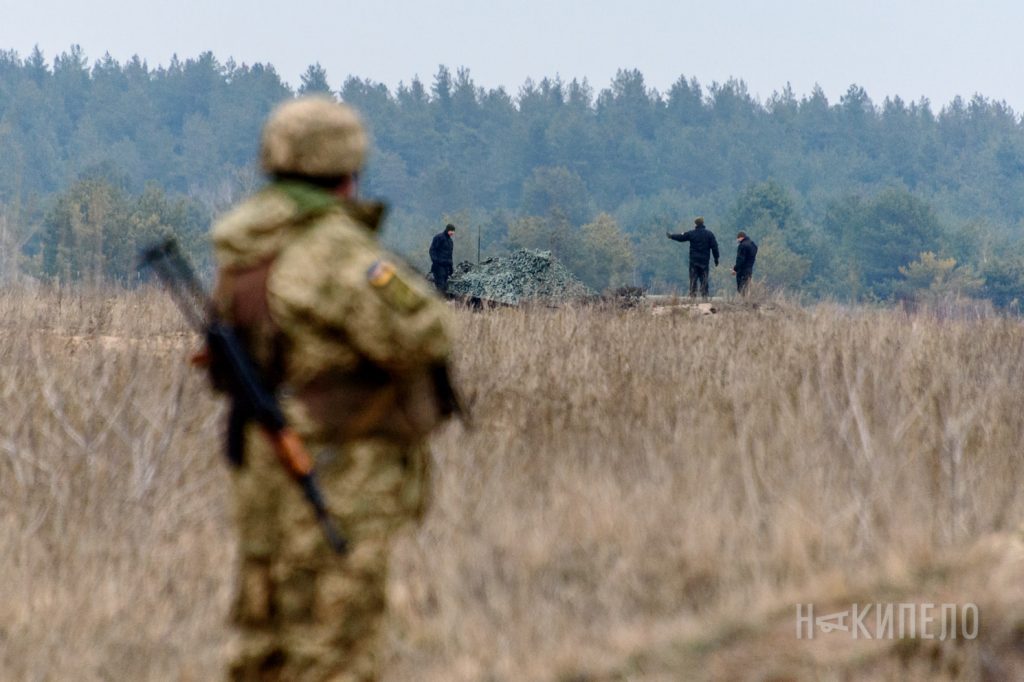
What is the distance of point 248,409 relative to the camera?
350 centimetres

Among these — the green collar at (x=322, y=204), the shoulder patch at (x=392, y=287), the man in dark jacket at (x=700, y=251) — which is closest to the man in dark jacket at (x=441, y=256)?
the man in dark jacket at (x=700, y=251)

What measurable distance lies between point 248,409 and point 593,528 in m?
2.26

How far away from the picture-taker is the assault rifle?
11.1 ft

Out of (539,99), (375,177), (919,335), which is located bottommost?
(919,335)

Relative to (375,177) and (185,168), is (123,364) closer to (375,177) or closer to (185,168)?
(375,177)

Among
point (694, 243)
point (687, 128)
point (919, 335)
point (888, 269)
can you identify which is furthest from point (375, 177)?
point (919, 335)

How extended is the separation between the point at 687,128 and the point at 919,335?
139670 millimetres

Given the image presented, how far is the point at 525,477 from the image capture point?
6230 mm

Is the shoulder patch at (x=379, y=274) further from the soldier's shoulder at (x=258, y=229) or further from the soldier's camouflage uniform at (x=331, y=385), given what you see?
the soldier's shoulder at (x=258, y=229)

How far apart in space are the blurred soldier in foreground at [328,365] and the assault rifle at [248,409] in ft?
0.14

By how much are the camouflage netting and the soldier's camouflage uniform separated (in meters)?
15.1

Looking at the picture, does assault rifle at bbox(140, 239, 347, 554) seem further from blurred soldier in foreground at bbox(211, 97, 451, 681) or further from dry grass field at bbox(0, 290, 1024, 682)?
dry grass field at bbox(0, 290, 1024, 682)

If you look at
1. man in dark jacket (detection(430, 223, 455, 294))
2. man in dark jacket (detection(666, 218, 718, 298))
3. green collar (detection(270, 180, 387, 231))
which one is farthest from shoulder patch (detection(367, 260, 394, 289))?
man in dark jacket (detection(666, 218, 718, 298))

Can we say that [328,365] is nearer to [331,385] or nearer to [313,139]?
[331,385]
